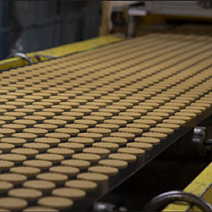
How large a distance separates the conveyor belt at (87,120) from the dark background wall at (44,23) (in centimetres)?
87

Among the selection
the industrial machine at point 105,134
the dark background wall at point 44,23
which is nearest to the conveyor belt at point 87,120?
the industrial machine at point 105,134

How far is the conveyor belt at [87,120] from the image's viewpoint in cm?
118

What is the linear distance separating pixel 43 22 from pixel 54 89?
2195 millimetres

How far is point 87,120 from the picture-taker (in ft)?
6.00

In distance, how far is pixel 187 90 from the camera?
251 cm

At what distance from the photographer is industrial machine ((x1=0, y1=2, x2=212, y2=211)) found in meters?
1.16

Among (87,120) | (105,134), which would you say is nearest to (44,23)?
(87,120)

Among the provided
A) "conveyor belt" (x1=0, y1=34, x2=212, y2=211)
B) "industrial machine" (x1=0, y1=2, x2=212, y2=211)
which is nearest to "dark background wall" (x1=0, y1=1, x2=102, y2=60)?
"industrial machine" (x1=0, y1=2, x2=212, y2=211)

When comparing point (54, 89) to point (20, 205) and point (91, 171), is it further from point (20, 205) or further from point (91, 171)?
point (20, 205)

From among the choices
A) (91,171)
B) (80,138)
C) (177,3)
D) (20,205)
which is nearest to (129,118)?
(80,138)

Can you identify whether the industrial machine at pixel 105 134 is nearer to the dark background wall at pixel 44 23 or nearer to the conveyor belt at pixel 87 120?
the conveyor belt at pixel 87 120

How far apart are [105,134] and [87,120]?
0.61 feet

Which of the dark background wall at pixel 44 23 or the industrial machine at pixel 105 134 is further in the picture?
the dark background wall at pixel 44 23

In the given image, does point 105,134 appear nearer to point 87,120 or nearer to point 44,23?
point 87,120
